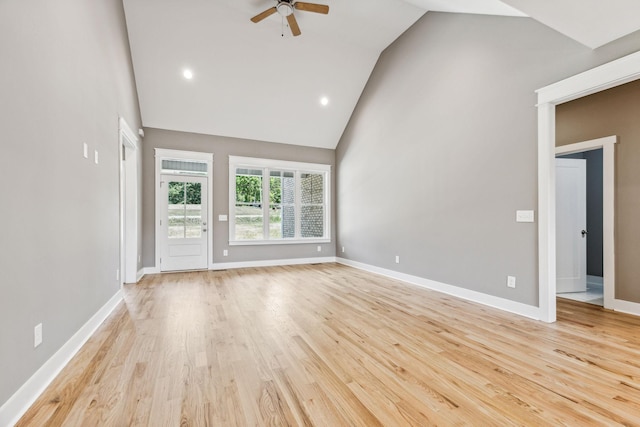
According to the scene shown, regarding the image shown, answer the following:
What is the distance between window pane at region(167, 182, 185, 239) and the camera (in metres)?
5.68

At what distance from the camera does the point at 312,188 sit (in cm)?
707

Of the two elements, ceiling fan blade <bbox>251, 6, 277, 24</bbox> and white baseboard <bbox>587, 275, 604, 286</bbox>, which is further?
white baseboard <bbox>587, 275, 604, 286</bbox>

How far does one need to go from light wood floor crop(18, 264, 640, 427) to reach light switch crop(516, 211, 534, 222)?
1.05m

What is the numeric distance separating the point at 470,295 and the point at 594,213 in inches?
125

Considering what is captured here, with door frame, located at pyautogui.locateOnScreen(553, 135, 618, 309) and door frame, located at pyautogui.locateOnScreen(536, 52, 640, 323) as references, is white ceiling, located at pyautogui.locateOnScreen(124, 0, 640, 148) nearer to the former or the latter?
door frame, located at pyautogui.locateOnScreen(536, 52, 640, 323)

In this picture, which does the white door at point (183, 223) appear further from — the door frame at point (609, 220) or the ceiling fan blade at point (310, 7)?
the door frame at point (609, 220)

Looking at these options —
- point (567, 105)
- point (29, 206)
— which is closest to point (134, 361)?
point (29, 206)

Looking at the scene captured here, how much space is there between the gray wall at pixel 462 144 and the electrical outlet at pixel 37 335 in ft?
13.6

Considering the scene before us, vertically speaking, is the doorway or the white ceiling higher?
the white ceiling

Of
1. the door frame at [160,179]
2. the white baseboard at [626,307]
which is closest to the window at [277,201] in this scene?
the door frame at [160,179]

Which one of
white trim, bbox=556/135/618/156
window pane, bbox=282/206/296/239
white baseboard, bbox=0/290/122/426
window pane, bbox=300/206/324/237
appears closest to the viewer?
white baseboard, bbox=0/290/122/426

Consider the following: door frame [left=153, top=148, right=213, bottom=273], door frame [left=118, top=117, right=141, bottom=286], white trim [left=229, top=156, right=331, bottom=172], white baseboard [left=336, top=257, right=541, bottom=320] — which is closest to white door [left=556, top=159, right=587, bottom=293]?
white baseboard [left=336, top=257, right=541, bottom=320]

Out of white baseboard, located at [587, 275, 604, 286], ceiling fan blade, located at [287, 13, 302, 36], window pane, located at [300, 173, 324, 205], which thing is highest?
ceiling fan blade, located at [287, 13, 302, 36]

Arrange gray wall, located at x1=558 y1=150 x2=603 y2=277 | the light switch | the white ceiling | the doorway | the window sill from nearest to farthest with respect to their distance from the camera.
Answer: the light switch → the doorway → the white ceiling → gray wall, located at x1=558 y1=150 x2=603 y2=277 → the window sill
